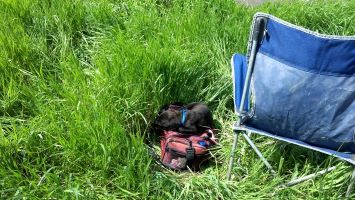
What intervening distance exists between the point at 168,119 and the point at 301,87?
1034 millimetres

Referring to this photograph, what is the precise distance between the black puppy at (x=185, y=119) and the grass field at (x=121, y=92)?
0.44 ft

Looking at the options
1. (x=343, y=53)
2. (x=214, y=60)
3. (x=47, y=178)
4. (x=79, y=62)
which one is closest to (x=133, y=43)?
(x=79, y=62)

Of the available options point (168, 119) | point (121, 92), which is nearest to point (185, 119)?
point (168, 119)

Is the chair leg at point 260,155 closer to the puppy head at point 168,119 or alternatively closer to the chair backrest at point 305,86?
the chair backrest at point 305,86

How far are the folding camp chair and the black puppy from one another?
532mm

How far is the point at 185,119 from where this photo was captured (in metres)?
2.83

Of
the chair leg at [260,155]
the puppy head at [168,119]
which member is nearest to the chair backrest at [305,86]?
the chair leg at [260,155]

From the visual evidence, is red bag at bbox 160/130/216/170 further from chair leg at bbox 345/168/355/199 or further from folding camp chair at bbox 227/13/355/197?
chair leg at bbox 345/168/355/199

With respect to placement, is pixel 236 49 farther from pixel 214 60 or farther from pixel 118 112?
pixel 118 112

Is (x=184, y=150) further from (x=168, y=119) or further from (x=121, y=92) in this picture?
(x=121, y=92)

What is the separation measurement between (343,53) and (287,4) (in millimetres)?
2404

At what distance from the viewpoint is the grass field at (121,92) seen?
7.78 feet

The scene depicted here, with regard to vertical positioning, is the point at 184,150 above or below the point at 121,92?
below

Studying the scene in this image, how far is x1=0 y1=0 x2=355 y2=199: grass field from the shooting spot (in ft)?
7.78
